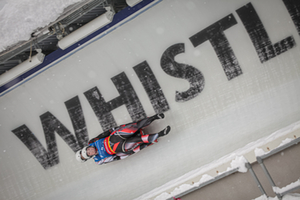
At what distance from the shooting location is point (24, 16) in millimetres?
2494

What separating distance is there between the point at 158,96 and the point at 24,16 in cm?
220

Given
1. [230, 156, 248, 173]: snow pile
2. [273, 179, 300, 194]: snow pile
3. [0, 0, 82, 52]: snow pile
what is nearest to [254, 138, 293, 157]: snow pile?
[230, 156, 248, 173]: snow pile

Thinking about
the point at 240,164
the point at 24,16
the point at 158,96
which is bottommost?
the point at 240,164

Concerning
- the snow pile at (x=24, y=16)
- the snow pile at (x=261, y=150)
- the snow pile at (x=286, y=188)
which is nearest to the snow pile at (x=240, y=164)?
the snow pile at (x=261, y=150)

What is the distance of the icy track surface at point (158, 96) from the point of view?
321 centimetres

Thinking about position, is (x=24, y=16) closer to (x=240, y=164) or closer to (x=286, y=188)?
(x=240, y=164)

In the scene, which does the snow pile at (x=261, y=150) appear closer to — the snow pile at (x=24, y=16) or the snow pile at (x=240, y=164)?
the snow pile at (x=240, y=164)

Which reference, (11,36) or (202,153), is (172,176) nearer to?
(202,153)

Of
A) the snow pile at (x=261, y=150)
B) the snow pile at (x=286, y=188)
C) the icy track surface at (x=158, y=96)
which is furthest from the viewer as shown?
the icy track surface at (x=158, y=96)

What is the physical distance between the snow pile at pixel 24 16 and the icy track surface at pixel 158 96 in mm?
1030

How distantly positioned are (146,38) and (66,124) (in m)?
2.18

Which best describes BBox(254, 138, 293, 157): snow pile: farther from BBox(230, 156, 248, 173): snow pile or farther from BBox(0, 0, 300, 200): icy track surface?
BBox(0, 0, 300, 200): icy track surface

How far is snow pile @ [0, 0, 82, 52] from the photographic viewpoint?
245cm

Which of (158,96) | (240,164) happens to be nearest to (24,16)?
(158,96)
